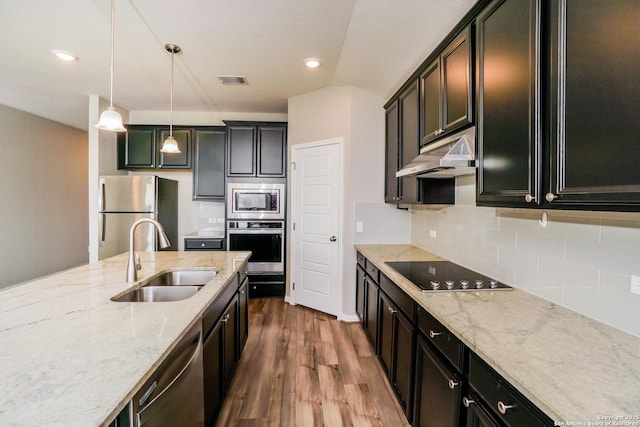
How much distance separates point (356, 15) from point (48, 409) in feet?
8.22

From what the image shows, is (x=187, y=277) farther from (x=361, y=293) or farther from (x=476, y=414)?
(x=476, y=414)

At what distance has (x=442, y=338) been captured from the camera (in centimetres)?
140

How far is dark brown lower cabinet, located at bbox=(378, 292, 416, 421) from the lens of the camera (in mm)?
1808

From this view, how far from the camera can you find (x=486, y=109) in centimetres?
156

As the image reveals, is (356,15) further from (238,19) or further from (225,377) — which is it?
(225,377)

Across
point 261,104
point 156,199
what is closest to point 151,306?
point 156,199

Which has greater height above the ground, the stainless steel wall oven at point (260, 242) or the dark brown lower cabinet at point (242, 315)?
the stainless steel wall oven at point (260, 242)

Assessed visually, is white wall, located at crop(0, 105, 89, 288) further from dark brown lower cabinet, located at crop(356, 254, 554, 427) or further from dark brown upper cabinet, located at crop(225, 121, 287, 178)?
dark brown lower cabinet, located at crop(356, 254, 554, 427)

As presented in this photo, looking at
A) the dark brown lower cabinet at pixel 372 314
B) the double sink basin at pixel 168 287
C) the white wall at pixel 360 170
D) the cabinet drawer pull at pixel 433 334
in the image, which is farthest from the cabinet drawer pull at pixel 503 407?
the white wall at pixel 360 170

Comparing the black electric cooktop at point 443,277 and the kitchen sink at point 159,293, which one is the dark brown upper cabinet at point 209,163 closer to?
the kitchen sink at point 159,293

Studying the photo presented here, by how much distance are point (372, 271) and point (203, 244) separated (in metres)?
2.52

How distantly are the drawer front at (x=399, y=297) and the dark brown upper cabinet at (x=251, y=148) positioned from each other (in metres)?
2.39

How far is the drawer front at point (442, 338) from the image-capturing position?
1260 mm

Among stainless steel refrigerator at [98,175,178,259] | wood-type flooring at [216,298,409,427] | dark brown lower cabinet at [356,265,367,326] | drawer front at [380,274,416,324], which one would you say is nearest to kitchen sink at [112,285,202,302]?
wood-type flooring at [216,298,409,427]
